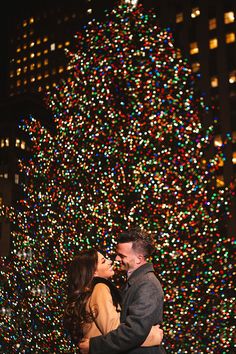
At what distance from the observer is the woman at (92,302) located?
3.34 m

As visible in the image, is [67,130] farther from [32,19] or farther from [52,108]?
[32,19]

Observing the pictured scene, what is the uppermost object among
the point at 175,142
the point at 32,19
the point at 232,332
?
the point at 32,19

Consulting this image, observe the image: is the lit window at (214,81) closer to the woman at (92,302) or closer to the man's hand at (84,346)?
the woman at (92,302)

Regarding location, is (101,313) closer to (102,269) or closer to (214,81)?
(102,269)

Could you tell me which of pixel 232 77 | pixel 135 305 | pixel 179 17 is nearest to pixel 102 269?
pixel 135 305

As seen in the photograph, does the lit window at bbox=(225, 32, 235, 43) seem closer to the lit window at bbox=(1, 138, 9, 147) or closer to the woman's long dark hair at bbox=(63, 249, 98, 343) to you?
the lit window at bbox=(1, 138, 9, 147)

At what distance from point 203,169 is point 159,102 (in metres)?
1.85

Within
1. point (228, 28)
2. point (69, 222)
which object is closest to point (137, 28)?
point (69, 222)

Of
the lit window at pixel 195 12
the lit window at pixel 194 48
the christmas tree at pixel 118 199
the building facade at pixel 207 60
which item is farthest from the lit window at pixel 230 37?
the christmas tree at pixel 118 199

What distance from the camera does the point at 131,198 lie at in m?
10.3

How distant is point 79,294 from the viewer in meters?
3.53

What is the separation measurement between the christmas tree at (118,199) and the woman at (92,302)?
594 centimetres

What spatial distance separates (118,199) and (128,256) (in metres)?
6.54

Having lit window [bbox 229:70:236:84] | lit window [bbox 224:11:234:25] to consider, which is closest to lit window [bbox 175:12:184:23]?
lit window [bbox 224:11:234:25]
